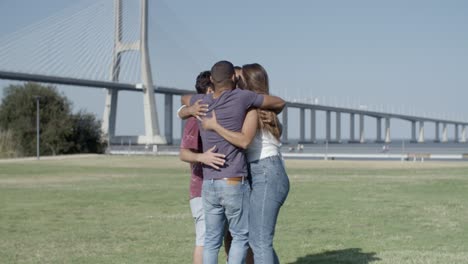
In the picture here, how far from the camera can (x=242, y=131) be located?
3896 mm

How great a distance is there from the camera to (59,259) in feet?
19.3

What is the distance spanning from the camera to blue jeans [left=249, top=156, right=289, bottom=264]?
397cm

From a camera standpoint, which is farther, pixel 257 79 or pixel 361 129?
pixel 361 129

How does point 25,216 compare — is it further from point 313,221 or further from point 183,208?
point 313,221

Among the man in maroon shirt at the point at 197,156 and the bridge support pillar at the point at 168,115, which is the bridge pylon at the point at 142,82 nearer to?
the bridge support pillar at the point at 168,115

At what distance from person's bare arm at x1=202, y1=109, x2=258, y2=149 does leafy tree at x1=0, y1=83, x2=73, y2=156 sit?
37.0 m

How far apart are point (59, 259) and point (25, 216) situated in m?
3.34

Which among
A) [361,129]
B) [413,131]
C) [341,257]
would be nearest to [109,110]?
[361,129]

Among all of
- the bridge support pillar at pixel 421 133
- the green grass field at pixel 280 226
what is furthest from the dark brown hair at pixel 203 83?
the bridge support pillar at pixel 421 133

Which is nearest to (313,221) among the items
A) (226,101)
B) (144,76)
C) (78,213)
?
(78,213)

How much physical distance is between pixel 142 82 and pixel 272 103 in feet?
156

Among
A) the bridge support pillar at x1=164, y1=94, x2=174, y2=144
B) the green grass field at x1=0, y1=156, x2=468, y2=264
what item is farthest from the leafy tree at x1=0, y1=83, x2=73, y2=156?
the green grass field at x1=0, y1=156, x2=468, y2=264

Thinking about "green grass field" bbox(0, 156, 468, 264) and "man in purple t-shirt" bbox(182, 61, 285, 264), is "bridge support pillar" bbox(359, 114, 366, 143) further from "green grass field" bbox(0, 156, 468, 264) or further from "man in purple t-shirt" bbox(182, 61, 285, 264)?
"man in purple t-shirt" bbox(182, 61, 285, 264)

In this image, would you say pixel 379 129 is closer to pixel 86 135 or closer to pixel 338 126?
pixel 338 126
